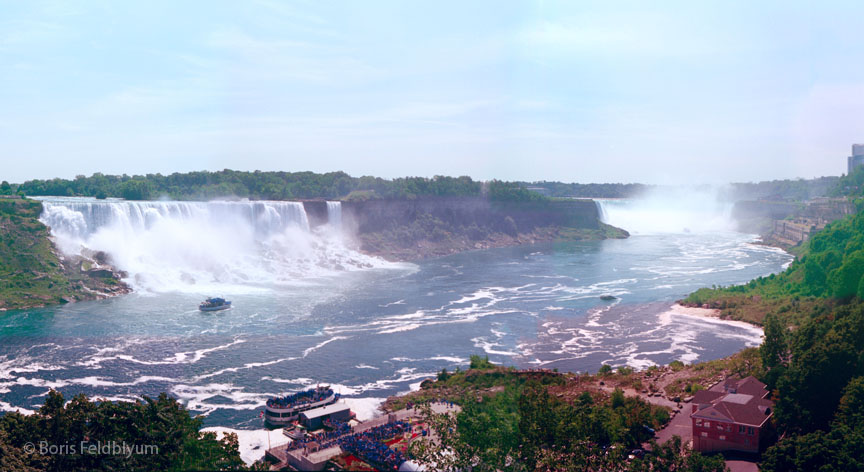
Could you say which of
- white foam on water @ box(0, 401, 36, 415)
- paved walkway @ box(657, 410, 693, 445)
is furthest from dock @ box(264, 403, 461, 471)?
white foam on water @ box(0, 401, 36, 415)

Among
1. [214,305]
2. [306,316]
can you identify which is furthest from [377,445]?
[214,305]

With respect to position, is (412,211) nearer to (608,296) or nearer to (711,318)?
(608,296)

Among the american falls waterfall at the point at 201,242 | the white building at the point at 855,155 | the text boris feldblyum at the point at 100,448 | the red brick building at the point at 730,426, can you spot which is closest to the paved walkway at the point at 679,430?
the red brick building at the point at 730,426

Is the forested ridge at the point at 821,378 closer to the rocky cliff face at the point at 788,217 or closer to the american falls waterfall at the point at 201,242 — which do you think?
the american falls waterfall at the point at 201,242

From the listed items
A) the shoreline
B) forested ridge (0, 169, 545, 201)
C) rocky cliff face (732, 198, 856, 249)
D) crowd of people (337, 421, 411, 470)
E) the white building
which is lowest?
the shoreline

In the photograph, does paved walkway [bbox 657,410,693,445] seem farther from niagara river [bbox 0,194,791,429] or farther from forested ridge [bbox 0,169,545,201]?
forested ridge [bbox 0,169,545,201]

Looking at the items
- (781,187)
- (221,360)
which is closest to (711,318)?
(221,360)
